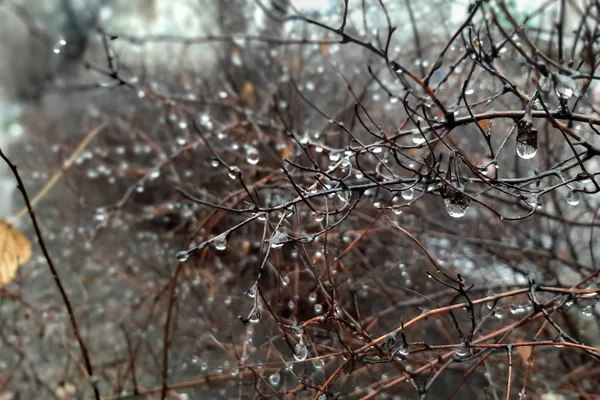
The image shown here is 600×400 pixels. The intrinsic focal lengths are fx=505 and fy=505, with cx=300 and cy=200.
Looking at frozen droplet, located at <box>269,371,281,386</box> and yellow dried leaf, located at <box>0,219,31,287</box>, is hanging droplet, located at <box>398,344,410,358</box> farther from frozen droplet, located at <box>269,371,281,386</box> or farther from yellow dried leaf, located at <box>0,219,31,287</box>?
yellow dried leaf, located at <box>0,219,31,287</box>

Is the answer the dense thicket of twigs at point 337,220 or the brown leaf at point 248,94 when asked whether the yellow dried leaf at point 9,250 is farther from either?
the brown leaf at point 248,94

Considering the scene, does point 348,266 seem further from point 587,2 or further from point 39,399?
point 39,399

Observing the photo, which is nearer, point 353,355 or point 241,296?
point 353,355

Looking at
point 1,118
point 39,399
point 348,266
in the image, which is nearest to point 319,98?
point 348,266

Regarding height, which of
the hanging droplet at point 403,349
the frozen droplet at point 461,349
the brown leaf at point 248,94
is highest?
the brown leaf at point 248,94

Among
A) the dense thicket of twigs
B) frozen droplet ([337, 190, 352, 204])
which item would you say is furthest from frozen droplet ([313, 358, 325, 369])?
frozen droplet ([337, 190, 352, 204])

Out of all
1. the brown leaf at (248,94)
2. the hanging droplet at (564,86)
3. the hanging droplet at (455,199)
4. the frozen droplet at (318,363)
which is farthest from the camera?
the brown leaf at (248,94)

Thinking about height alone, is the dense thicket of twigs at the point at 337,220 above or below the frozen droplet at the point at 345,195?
above

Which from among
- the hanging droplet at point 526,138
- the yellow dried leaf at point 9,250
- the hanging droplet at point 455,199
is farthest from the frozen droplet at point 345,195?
the yellow dried leaf at point 9,250
